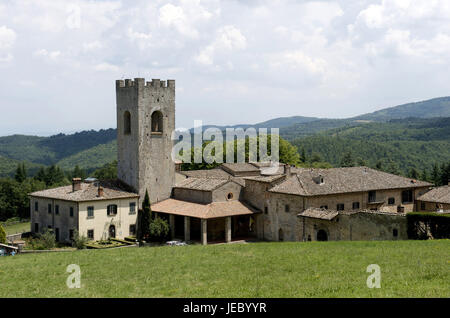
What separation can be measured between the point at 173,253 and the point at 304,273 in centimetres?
1129

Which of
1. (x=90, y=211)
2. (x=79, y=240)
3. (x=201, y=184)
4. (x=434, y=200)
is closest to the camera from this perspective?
(x=79, y=240)

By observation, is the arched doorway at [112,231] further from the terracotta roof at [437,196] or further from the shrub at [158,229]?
the terracotta roof at [437,196]

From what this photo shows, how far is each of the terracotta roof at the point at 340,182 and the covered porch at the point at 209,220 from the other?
5130 millimetres

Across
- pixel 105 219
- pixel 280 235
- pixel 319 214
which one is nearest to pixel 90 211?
pixel 105 219

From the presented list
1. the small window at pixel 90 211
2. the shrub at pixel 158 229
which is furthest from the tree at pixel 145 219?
the small window at pixel 90 211

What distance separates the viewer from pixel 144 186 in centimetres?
5388

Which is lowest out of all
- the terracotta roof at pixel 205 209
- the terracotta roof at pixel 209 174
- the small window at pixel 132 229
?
the small window at pixel 132 229

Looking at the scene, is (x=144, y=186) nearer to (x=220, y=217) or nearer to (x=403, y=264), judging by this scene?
(x=220, y=217)

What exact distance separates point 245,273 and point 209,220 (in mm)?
31134

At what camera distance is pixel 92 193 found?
5056 cm

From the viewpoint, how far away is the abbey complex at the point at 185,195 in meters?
49.0

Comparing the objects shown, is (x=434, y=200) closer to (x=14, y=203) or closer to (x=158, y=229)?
(x=158, y=229)

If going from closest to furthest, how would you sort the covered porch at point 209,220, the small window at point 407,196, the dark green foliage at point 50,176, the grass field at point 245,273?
the grass field at point 245,273 → the covered porch at point 209,220 → the small window at point 407,196 → the dark green foliage at point 50,176
